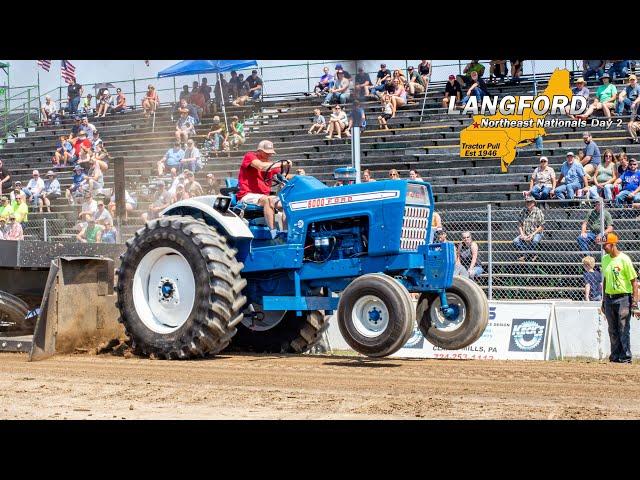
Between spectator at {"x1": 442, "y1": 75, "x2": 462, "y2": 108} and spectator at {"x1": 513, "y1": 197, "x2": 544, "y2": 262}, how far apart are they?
520 cm

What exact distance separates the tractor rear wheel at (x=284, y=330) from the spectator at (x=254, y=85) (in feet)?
42.3

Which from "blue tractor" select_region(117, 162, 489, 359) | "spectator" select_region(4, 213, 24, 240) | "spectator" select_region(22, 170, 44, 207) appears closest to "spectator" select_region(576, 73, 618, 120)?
"blue tractor" select_region(117, 162, 489, 359)

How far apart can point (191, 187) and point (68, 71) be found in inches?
423

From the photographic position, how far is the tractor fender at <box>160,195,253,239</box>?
31.6 feet

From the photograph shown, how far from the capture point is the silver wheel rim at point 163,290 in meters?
9.80

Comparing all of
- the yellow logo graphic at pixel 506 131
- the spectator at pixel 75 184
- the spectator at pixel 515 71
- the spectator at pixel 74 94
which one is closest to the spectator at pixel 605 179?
the yellow logo graphic at pixel 506 131

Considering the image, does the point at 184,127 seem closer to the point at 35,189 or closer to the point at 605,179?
the point at 35,189

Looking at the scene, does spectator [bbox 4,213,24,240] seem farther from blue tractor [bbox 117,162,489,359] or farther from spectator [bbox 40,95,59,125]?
blue tractor [bbox 117,162,489,359]

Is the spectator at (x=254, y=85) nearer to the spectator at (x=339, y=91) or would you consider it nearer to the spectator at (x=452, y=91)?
the spectator at (x=339, y=91)

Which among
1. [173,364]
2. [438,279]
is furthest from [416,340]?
[173,364]

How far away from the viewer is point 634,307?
12617 millimetres

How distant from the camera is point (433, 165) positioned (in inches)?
752

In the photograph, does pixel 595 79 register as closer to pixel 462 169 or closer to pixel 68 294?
pixel 462 169

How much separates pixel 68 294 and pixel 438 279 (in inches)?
144
